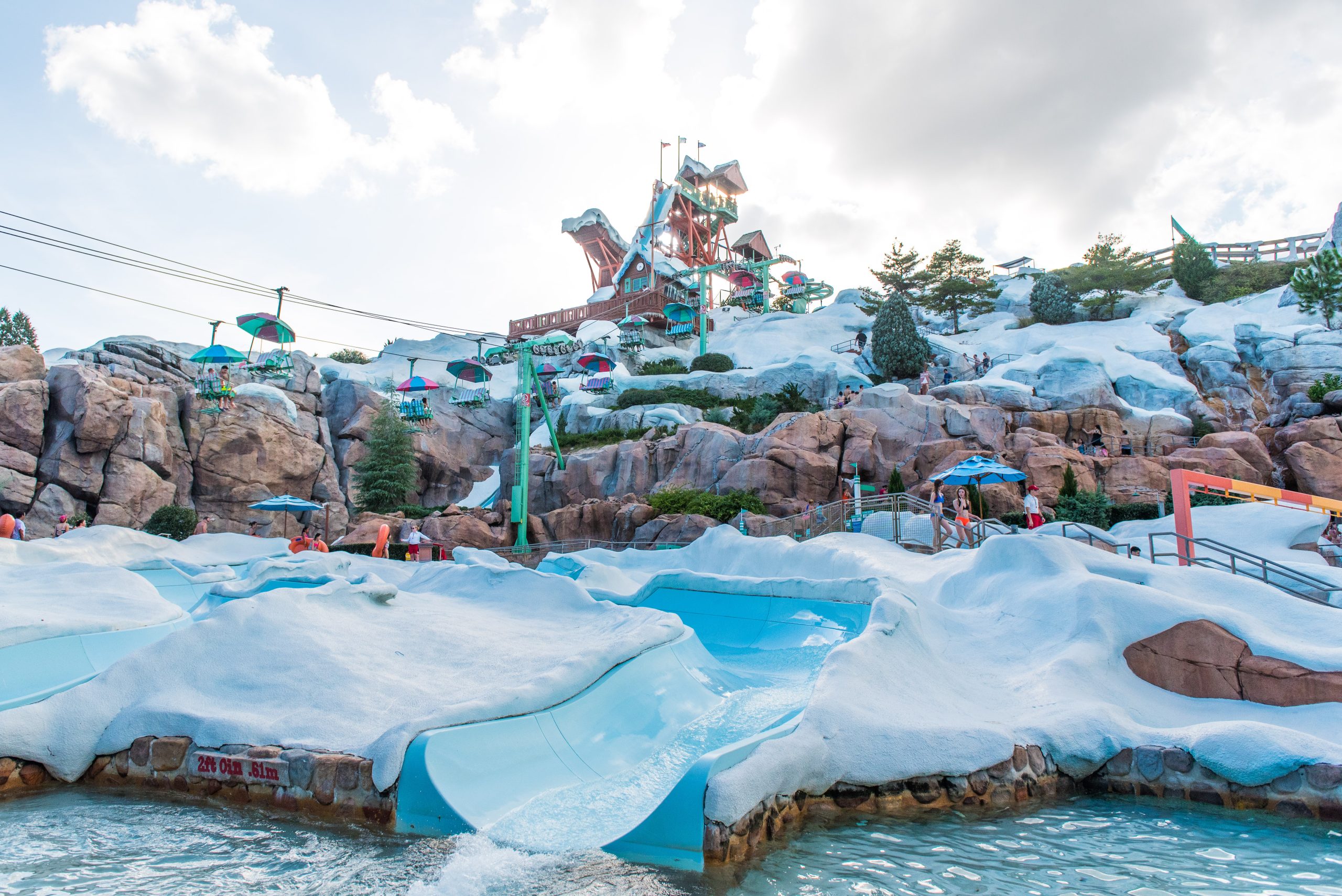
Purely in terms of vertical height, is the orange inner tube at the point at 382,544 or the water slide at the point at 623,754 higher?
the orange inner tube at the point at 382,544

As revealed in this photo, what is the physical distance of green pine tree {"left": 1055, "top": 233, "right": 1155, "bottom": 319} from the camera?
40656 mm

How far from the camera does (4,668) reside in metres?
7.78

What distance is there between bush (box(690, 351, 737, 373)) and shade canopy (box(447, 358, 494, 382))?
52.0 feet

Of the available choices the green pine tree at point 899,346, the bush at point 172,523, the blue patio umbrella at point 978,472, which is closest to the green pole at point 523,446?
the bush at point 172,523

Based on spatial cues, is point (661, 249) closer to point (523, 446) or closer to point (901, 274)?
point (901, 274)

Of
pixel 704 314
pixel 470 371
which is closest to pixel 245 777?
pixel 470 371

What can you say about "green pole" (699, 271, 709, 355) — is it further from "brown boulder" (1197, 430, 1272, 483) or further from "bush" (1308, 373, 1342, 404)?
"bush" (1308, 373, 1342, 404)

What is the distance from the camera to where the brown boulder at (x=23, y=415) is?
23828 mm

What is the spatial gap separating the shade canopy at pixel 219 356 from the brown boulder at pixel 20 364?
6942mm

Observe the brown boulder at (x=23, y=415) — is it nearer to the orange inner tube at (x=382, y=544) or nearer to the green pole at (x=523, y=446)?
the orange inner tube at (x=382, y=544)

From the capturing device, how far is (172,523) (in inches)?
894

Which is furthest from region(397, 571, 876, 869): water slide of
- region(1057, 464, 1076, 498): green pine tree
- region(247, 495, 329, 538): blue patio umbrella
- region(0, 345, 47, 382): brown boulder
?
region(0, 345, 47, 382): brown boulder

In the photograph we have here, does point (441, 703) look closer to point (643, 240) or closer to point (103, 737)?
point (103, 737)

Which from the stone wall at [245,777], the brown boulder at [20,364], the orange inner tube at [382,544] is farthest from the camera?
the brown boulder at [20,364]
